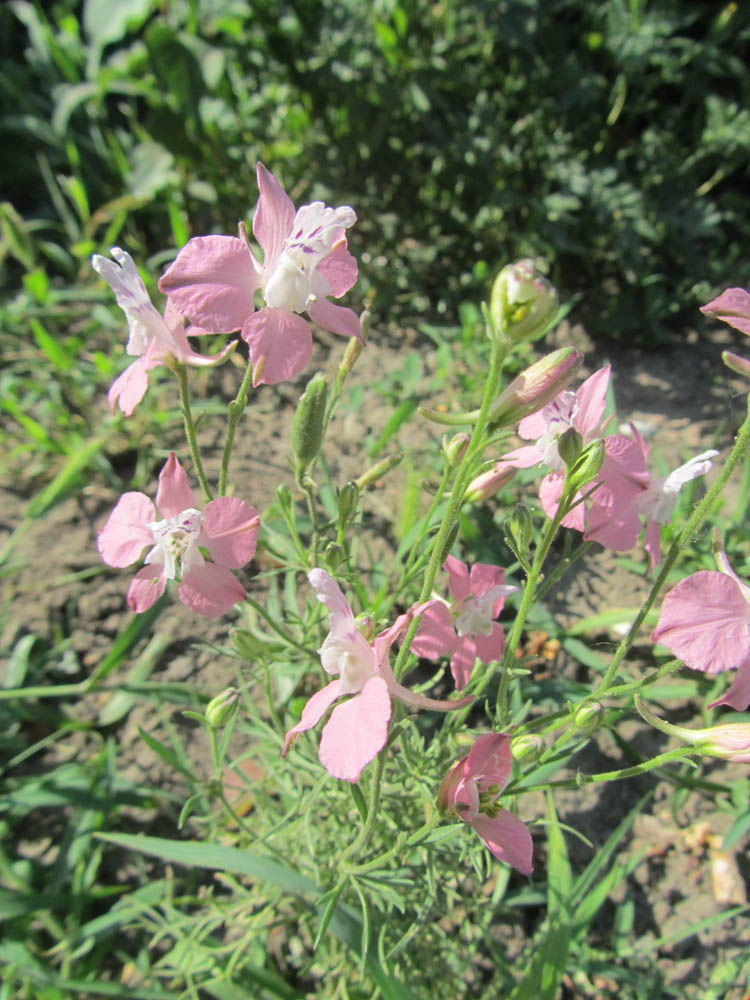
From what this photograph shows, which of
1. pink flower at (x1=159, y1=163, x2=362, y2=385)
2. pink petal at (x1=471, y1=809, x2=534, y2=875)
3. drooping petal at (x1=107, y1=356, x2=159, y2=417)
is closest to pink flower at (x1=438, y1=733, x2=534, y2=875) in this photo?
pink petal at (x1=471, y1=809, x2=534, y2=875)

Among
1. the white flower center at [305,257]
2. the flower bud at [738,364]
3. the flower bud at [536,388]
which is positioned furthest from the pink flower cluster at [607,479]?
the white flower center at [305,257]

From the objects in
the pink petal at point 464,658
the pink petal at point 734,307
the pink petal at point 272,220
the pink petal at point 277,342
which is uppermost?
the pink petal at point 272,220

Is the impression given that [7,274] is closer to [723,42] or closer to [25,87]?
[25,87]

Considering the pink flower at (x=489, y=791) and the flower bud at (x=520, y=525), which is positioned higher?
the flower bud at (x=520, y=525)

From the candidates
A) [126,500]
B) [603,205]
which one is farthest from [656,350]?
[126,500]

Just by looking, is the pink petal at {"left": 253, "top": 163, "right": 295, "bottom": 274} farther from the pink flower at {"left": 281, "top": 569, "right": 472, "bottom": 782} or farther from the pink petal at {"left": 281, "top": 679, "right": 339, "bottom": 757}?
the pink petal at {"left": 281, "top": 679, "right": 339, "bottom": 757}

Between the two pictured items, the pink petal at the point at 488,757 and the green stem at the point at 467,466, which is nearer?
the green stem at the point at 467,466

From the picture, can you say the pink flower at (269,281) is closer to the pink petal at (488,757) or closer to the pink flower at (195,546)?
the pink flower at (195,546)
